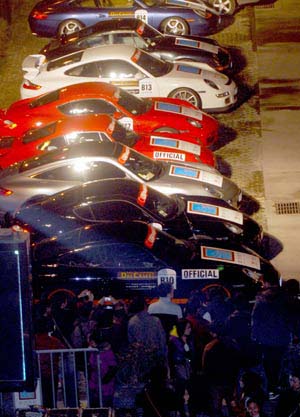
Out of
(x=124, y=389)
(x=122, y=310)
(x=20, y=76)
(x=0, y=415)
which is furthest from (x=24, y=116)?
(x=0, y=415)

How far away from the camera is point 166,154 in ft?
55.3

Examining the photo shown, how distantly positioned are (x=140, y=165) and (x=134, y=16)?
24.6 ft

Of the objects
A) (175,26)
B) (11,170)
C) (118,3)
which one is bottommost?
(11,170)

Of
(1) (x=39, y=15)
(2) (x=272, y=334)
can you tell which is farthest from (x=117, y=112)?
(2) (x=272, y=334)

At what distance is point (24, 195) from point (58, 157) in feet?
2.54

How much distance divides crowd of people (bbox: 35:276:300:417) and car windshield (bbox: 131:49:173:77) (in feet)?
24.9

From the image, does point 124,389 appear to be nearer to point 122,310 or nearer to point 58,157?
point 122,310

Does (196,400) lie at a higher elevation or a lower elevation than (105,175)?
lower

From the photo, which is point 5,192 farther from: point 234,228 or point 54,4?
point 54,4

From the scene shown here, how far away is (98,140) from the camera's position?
54.6 feet

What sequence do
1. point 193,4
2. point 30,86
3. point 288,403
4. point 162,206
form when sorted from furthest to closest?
1. point 193,4
2. point 30,86
3. point 162,206
4. point 288,403

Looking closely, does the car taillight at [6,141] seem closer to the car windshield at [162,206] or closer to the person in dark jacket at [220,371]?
the car windshield at [162,206]

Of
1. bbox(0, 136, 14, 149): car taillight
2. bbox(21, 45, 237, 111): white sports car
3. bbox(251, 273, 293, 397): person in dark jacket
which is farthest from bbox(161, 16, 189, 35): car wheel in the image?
bbox(251, 273, 293, 397): person in dark jacket

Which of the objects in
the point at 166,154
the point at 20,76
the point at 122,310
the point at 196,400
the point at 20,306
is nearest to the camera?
the point at 20,306
